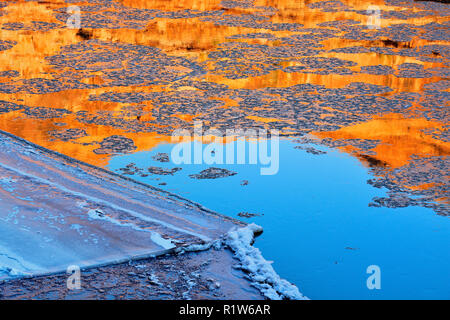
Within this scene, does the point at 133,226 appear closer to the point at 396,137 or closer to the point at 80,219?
the point at 80,219

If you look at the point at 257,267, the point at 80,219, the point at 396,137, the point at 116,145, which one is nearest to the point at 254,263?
the point at 257,267

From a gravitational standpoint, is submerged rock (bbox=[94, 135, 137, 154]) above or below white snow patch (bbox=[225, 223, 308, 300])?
above

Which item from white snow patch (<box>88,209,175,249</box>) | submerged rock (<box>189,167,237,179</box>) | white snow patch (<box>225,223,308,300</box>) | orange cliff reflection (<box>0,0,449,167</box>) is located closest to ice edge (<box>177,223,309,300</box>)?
white snow patch (<box>225,223,308,300</box>)

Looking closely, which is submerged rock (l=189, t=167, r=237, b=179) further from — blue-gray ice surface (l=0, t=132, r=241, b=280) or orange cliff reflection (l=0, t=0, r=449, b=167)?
orange cliff reflection (l=0, t=0, r=449, b=167)

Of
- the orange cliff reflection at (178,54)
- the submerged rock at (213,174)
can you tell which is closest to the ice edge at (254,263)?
the submerged rock at (213,174)

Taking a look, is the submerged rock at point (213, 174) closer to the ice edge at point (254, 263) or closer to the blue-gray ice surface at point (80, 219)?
the blue-gray ice surface at point (80, 219)
